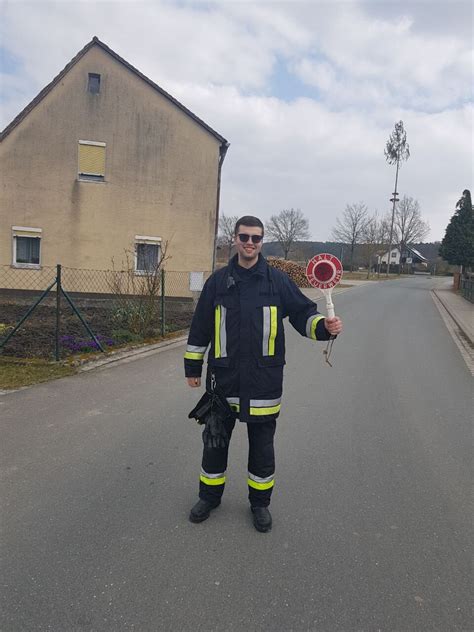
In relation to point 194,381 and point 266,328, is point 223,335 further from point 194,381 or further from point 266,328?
point 194,381

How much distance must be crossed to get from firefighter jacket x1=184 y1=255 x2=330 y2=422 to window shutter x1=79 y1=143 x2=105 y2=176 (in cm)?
1355

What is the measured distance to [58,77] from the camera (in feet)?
47.4

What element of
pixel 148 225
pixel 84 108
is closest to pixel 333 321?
pixel 148 225

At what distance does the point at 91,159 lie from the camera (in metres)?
14.9

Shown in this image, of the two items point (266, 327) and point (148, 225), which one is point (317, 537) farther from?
point (148, 225)

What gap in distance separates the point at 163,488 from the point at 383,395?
3780 mm

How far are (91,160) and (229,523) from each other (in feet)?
47.4

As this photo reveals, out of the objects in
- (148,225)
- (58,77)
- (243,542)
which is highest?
(58,77)

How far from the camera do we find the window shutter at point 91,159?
48.8 feet

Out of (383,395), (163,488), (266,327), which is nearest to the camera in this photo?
(266,327)

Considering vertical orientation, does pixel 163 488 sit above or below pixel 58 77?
below

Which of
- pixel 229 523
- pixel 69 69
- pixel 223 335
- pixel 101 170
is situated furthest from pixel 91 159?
pixel 229 523

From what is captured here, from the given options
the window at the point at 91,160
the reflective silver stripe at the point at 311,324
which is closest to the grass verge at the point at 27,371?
the reflective silver stripe at the point at 311,324

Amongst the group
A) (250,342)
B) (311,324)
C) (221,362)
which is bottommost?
(221,362)
